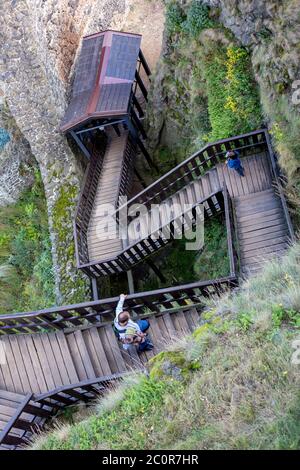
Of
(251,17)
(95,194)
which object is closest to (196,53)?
(251,17)

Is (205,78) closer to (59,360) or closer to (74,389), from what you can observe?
(59,360)

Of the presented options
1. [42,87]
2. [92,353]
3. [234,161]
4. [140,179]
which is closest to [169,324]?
[92,353]

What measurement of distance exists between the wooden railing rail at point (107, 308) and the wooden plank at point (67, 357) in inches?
9.8

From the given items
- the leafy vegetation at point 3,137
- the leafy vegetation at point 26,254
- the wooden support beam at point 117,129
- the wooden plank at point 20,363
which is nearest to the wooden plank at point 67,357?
the wooden plank at point 20,363

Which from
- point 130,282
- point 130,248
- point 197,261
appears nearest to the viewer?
point 130,248

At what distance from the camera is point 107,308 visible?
10.1 meters

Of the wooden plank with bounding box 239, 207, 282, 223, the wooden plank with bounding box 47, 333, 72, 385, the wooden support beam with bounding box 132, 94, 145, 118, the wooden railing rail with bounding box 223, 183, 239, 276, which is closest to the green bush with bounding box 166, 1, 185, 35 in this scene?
the wooden support beam with bounding box 132, 94, 145, 118

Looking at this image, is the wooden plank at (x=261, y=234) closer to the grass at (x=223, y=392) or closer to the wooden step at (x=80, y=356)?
the grass at (x=223, y=392)

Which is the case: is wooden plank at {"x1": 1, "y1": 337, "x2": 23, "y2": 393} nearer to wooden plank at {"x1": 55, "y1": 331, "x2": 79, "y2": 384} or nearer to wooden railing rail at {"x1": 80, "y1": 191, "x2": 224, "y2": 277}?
wooden plank at {"x1": 55, "y1": 331, "x2": 79, "y2": 384}

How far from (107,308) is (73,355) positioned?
1.50 m

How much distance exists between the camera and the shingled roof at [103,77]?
Answer: 51.1ft

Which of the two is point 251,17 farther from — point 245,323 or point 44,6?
point 44,6

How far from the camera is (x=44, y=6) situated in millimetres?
17547
